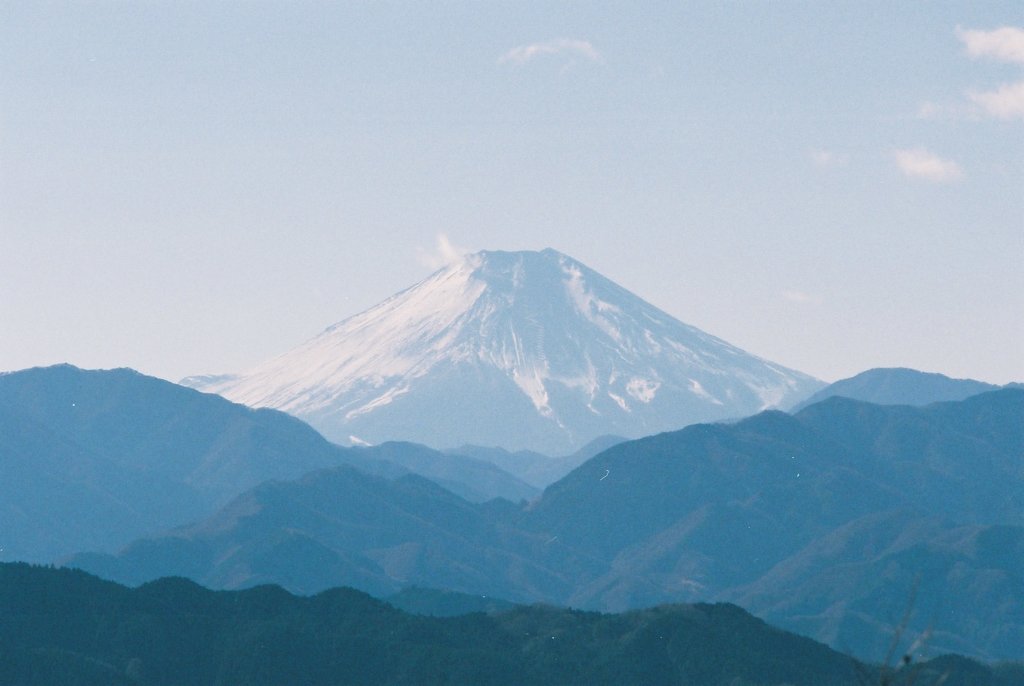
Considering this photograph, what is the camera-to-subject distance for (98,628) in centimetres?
10300

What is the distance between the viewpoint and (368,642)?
105938 millimetres

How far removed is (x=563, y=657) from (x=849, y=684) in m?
19.0

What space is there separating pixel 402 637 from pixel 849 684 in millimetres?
28087

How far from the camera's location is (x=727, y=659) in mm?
105438

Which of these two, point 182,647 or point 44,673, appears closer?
point 44,673

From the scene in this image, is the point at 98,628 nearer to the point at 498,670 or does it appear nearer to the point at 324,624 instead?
the point at 324,624

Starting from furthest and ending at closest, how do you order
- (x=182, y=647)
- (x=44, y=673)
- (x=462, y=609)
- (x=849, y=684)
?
(x=462, y=609), (x=182, y=647), (x=849, y=684), (x=44, y=673)

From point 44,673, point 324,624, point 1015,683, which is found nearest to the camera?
point 44,673

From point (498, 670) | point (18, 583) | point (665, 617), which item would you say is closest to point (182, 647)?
point (18, 583)

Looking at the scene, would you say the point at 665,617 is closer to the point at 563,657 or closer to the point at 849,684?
the point at 563,657

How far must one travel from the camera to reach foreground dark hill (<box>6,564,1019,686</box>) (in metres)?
100

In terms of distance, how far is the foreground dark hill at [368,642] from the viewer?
100 m

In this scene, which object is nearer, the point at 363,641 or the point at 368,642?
the point at 368,642

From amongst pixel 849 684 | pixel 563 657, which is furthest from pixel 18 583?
pixel 849 684
